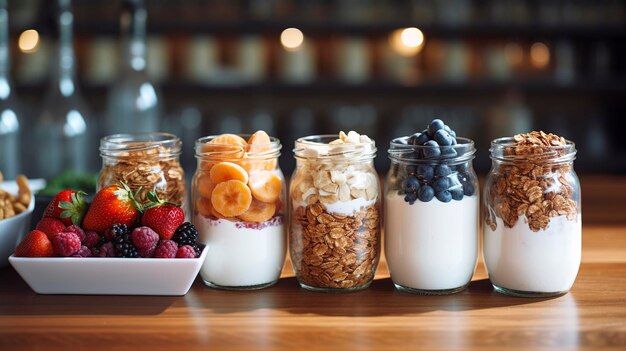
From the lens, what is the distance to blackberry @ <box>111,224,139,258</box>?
1145 mm

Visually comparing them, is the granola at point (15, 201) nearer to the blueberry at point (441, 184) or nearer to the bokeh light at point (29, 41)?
the blueberry at point (441, 184)

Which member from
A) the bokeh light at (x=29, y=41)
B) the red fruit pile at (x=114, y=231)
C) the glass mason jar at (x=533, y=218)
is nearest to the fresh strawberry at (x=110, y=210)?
the red fruit pile at (x=114, y=231)

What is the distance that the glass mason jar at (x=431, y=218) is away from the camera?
1148 millimetres

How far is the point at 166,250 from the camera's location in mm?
1145

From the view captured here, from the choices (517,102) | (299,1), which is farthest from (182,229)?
(517,102)

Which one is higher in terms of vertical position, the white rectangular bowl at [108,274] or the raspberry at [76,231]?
the raspberry at [76,231]

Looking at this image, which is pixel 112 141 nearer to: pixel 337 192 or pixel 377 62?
pixel 337 192

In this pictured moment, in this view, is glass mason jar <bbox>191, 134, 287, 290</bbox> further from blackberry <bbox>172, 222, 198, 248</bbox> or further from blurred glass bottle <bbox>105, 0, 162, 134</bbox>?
blurred glass bottle <bbox>105, 0, 162, 134</bbox>

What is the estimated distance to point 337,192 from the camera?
44.9 inches

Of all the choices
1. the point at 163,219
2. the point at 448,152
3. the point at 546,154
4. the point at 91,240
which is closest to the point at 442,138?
the point at 448,152


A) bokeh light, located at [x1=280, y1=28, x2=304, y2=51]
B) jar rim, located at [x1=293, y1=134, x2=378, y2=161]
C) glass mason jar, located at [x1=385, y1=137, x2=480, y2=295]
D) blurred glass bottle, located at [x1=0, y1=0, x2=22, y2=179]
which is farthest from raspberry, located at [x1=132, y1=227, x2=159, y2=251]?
bokeh light, located at [x1=280, y1=28, x2=304, y2=51]

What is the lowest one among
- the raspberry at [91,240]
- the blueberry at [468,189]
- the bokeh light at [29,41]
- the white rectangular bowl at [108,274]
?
the white rectangular bowl at [108,274]

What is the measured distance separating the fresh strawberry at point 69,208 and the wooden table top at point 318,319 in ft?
0.37

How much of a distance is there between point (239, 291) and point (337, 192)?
0.71ft
